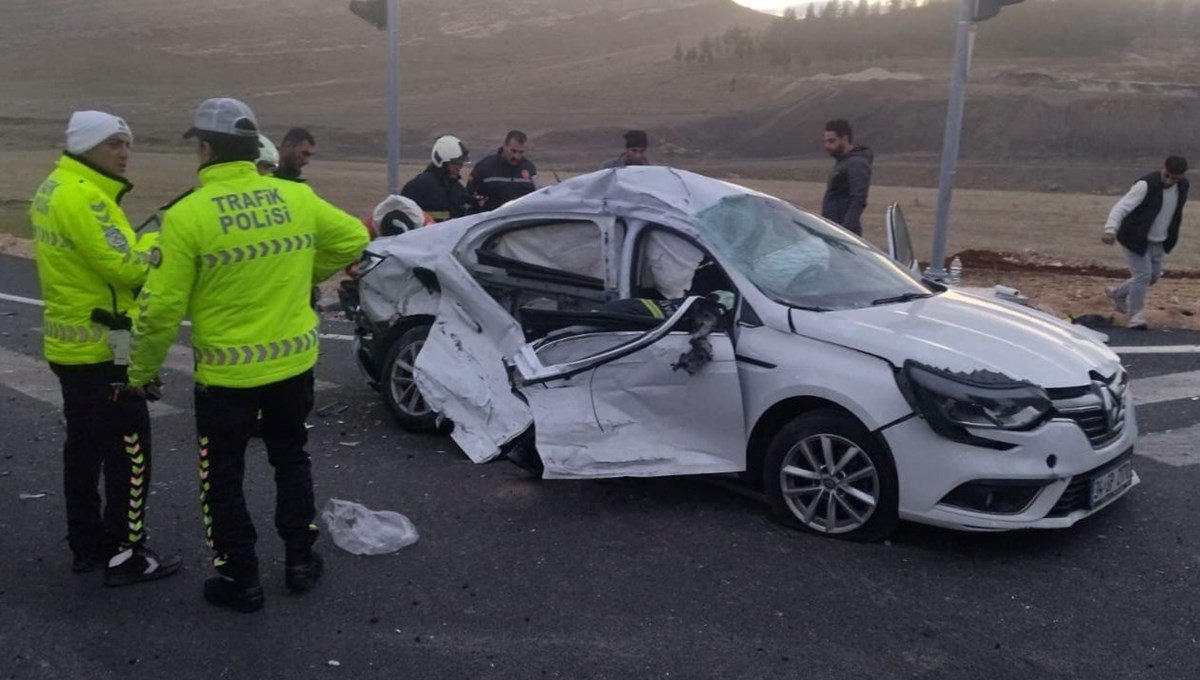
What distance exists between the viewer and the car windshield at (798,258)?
5.74m

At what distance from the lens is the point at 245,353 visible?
416 centimetres

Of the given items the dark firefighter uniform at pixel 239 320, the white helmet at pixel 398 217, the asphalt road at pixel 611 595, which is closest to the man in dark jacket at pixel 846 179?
the white helmet at pixel 398 217

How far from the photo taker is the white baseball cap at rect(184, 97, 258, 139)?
4.12 meters

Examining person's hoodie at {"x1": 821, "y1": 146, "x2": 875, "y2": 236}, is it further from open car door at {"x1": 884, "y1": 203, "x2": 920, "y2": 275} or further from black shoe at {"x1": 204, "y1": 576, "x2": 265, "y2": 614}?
black shoe at {"x1": 204, "y1": 576, "x2": 265, "y2": 614}

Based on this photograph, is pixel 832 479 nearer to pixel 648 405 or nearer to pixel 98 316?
pixel 648 405

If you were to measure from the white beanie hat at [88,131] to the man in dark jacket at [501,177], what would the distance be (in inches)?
213

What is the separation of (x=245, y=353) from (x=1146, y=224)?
28.4ft

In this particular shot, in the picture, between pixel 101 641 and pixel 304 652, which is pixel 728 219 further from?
pixel 101 641

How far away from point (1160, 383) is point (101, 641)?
7.18 meters

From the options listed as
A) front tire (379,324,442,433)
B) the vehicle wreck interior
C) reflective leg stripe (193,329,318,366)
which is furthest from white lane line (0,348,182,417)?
reflective leg stripe (193,329,318,366)

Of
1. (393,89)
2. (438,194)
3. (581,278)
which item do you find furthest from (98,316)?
(393,89)

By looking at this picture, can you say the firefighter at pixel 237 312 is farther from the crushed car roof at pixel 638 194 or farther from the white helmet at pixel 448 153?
the white helmet at pixel 448 153

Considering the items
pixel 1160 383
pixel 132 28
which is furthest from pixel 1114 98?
pixel 132 28

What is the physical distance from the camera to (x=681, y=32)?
9706cm
